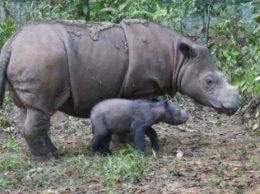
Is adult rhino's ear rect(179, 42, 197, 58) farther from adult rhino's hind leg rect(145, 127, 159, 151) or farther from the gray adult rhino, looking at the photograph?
adult rhino's hind leg rect(145, 127, 159, 151)

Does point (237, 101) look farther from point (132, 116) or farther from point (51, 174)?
point (51, 174)

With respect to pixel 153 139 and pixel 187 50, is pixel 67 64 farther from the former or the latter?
pixel 187 50

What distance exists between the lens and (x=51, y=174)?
654 centimetres

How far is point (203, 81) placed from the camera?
7.94 meters

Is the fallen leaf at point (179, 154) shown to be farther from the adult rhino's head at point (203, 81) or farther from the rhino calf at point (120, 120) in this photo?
the adult rhino's head at point (203, 81)

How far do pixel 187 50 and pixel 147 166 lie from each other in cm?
177

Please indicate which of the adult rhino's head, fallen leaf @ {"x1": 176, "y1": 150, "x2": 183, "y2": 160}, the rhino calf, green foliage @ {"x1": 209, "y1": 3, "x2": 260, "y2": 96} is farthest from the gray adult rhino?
green foliage @ {"x1": 209, "y1": 3, "x2": 260, "y2": 96}

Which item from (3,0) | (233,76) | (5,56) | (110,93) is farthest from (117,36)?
(3,0)

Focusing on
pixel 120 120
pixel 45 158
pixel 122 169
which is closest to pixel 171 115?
pixel 120 120

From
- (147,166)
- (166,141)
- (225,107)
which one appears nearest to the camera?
(147,166)

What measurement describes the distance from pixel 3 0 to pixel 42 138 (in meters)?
5.52

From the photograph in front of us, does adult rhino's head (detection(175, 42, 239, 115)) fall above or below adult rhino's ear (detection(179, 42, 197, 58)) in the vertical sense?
below

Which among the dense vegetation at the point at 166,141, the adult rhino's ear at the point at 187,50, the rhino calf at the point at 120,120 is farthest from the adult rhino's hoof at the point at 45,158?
the adult rhino's ear at the point at 187,50

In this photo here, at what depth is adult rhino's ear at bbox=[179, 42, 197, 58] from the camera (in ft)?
25.8
